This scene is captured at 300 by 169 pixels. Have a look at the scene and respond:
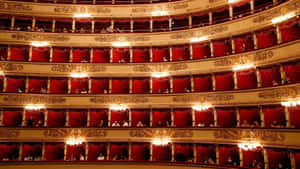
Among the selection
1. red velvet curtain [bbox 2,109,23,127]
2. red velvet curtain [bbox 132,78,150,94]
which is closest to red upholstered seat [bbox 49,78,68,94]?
red velvet curtain [bbox 2,109,23,127]

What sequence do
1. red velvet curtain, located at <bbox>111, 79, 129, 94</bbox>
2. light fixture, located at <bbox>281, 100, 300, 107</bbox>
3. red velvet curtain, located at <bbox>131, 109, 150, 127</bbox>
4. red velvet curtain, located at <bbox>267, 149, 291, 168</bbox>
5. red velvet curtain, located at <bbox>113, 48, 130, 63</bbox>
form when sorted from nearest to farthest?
light fixture, located at <bbox>281, 100, 300, 107</bbox>, red velvet curtain, located at <bbox>267, 149, 291, 168</bbox>, red velvet curtain, located at <bbox>131, 109, 150, 127</bbox>, red velvet curtain, located at <bbox>111, 79, 129, 94</bbox>, red velvet curtain, located at <bbox>113, 48, 130, 63</bbox>

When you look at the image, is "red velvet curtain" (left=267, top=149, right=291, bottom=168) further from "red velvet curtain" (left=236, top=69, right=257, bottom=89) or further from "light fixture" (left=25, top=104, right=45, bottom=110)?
"light fixture" (left=25, top=104, right=45, bottom=110)

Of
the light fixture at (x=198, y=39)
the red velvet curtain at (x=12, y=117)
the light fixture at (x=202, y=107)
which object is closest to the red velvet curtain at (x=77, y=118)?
the red velvet curtain at (x=12, y=117)

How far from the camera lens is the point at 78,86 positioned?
18.2 metres

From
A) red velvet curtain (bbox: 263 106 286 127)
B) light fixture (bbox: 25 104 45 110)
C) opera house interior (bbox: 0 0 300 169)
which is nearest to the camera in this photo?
red velvet curtain (bbox: 263 106 286 127)

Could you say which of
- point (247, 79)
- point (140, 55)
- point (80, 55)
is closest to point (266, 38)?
point (247, 79)

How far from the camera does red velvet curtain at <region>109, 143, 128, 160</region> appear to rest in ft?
54.9

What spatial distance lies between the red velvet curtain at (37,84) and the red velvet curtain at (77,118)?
2.80m

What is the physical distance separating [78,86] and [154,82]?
18.8 ft

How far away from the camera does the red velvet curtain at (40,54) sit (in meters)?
18.5

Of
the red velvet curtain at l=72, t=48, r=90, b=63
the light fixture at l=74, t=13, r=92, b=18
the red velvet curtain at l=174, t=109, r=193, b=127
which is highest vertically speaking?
the light fixture at l=74, t=13, r=92, b=18

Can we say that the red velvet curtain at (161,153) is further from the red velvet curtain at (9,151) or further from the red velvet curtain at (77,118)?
the red velvet curtain at (9,151)

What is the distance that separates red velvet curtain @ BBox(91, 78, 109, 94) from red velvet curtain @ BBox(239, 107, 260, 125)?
9.62 metres

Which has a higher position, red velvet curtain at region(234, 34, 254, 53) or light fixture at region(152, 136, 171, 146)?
red velvet curtain at region(234, 34, 254, 53)
